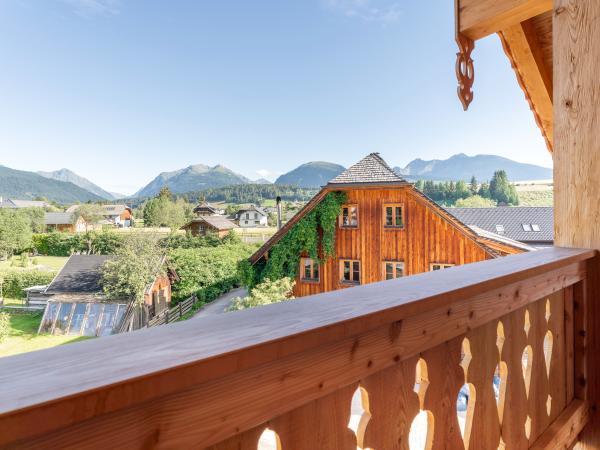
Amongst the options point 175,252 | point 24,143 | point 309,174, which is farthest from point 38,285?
point 309,174

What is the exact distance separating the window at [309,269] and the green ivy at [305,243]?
103 millimetres

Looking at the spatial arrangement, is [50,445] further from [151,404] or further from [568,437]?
[568,437]

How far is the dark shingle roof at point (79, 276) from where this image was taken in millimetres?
3136

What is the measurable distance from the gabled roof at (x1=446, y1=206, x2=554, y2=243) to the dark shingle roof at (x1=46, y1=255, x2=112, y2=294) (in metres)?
4.93

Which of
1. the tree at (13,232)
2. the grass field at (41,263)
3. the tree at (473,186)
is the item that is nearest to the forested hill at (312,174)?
Result: the tree at (473,186)

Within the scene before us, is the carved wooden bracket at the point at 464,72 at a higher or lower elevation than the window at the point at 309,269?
higher

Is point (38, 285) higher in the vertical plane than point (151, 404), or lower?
lower

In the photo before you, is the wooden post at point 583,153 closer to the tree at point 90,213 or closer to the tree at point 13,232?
the tree at point 13,232

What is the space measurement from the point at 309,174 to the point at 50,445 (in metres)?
7.08

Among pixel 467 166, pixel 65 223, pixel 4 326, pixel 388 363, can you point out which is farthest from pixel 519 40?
pixel 467 166

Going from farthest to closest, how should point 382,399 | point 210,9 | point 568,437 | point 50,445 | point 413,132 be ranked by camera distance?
point 413,132 < point 210,9 < point 568,437 < point 382,399 < point 50,445

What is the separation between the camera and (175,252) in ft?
15.0

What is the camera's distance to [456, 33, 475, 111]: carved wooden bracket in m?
1.14

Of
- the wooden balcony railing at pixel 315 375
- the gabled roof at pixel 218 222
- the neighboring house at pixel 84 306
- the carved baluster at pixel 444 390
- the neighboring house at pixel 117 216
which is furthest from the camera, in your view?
the gabled roof at pixel 218 222
